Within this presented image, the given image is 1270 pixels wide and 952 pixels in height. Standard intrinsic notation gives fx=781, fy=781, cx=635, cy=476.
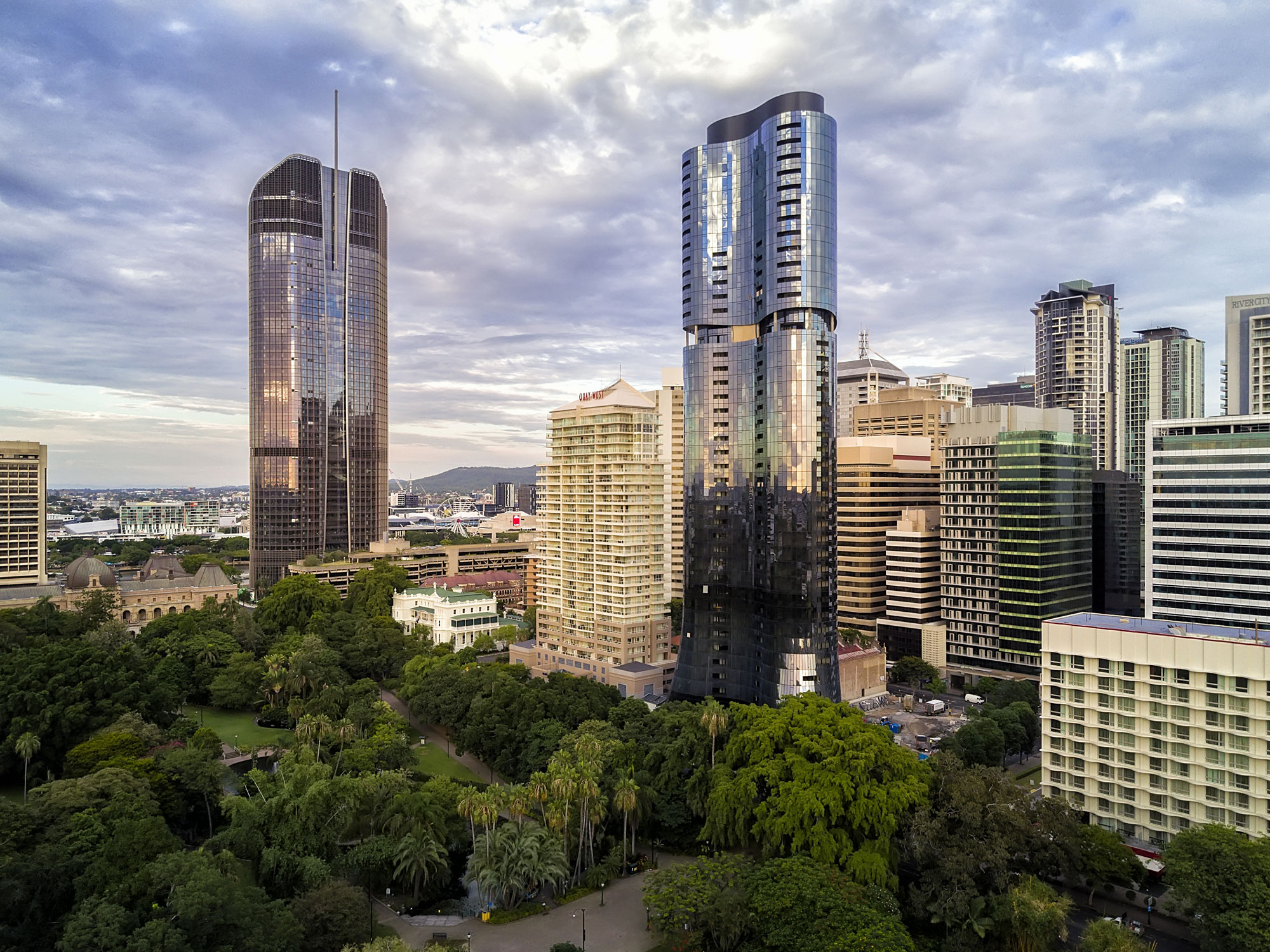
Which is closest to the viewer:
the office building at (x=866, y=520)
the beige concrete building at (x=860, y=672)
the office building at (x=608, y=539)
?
the beige concrete building at (x=860, y=672)

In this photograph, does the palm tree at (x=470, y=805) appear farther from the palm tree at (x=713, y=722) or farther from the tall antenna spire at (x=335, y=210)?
the tall antenna spire at (x=335, y=210)

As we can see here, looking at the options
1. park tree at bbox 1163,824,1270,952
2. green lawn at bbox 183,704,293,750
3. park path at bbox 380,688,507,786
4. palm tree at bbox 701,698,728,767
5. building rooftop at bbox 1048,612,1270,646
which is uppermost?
building rooftop at bbox 1048,612,1270,646

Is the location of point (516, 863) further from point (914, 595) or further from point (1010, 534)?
point (1010, 534)

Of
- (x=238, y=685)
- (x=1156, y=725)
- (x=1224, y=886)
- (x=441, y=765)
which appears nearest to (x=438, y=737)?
(x=441, y=765)

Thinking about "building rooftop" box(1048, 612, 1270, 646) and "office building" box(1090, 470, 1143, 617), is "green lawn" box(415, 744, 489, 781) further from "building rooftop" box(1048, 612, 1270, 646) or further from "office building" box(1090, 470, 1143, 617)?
"office building" box(1090, 470, 1143, 617)

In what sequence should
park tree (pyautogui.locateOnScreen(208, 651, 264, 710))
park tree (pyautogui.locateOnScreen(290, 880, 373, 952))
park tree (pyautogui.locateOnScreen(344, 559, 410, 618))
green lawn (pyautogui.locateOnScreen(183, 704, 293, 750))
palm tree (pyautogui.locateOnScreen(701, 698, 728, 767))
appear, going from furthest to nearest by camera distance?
park tree (pyautogui.locateOnScreen(344, 559, 410, 618)) < park tree (pyautogui.locateOnScreen(208, 651, 264, 710)) < green lawn (pyautogui.locateOnScreen(183, 704, 293, 750)) < palm tree (pyautogui.locateOnScreen(701, 698, 728, 767)) < park tree (pyautogui.locateOnScreen(290, 880, 373, 952))

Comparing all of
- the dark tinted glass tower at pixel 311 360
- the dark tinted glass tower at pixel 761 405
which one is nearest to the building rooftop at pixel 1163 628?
the dark tinted glass tower at pixel 761 405

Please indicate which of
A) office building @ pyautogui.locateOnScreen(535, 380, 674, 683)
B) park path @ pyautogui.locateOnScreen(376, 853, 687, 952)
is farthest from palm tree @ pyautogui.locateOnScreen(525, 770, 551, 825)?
office building @ pyautogui.locateOnScreen(535, 380, 674, 683)
